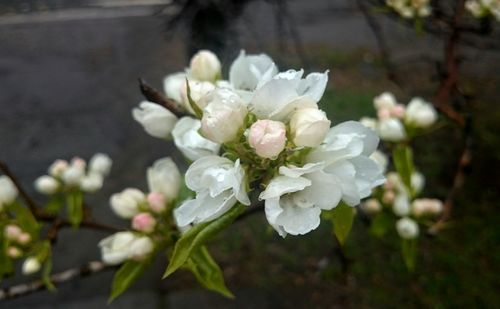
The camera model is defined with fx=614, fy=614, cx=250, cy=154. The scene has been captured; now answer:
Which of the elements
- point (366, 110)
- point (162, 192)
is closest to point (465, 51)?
point (366, 110)

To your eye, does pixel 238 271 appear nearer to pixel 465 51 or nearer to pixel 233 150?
pixel 233 150

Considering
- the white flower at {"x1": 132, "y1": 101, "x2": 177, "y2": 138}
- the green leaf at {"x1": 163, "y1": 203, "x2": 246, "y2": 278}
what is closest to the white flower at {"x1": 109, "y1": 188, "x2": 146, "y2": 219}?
the white flower at {"x1": 132, "y1": 101, "x2": 177, "y2": 138}

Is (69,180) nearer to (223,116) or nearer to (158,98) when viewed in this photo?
(158,98)

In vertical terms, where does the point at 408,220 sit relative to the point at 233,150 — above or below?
below

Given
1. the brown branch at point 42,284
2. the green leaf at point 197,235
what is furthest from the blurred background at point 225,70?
the green leaf at point 197,235

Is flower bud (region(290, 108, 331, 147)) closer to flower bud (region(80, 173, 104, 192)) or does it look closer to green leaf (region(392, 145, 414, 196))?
green leaf (region(392, 145, 414, 196))

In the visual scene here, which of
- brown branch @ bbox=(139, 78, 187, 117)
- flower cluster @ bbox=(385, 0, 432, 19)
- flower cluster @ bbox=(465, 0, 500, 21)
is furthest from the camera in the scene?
flower cluster @ bbox=(385, 0, 432, 19)
